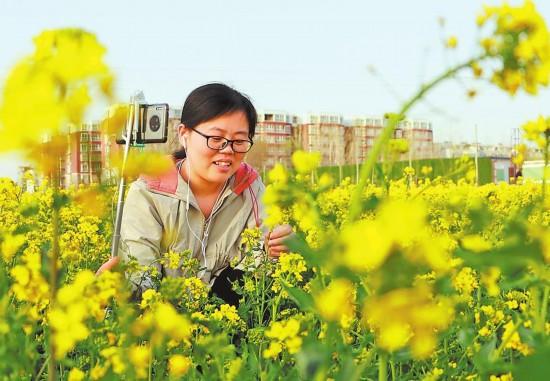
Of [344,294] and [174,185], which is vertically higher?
[174,185]

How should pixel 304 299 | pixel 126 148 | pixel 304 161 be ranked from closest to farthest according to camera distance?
pixel 304 299 < pixel 304 161 < pixel 126 148

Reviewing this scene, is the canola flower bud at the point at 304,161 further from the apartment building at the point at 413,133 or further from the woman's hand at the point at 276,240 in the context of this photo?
the woman's hand at the point at 276,240

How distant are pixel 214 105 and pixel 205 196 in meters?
0.50

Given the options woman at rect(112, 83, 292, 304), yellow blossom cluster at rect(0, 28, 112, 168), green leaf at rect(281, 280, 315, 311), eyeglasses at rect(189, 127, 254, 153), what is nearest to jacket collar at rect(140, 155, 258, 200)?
woman at rect(112, 83, 292, 304)

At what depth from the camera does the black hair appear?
305 cm

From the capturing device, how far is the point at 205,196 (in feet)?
11.0

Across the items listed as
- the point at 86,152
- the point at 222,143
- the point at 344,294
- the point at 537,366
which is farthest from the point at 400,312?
the point at 222,143

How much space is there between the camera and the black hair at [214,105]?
3048 mm

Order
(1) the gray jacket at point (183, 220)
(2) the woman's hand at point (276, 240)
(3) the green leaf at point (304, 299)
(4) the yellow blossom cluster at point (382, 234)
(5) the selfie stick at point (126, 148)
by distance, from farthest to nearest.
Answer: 1. (1) the gray jacket at point (183, 220)
2. (2) the woman's hand at point (276, 240)
3. (5) the selfie stick at point (126, 148)
4. (3) the green leaf at point (304, 299)
5. (4) the yellow blossom cluster at point (382, 234)

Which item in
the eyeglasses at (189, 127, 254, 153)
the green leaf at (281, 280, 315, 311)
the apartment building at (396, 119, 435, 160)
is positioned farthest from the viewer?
the eyeglasses at (189, 127, 254, 153)

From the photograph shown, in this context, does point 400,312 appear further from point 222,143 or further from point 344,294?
point 222,143

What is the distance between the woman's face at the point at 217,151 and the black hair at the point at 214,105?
3cm

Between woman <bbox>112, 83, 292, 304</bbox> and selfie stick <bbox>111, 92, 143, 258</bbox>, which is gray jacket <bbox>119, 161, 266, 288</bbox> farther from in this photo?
selfie stick <bbox>111, 92, 143, 258</bbox>

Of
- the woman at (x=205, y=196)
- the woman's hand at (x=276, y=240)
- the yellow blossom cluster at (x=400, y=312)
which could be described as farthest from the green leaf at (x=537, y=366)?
the woman at (x=205, y=196)
